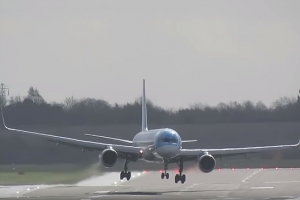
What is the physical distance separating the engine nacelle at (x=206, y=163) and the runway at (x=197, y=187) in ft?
3.64

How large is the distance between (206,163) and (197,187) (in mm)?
2477

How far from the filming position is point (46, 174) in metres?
67.9

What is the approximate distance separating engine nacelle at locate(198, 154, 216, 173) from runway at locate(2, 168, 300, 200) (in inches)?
43.7

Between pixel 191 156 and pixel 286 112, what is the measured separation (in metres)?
31.2

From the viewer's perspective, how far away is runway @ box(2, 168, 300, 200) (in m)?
53.5

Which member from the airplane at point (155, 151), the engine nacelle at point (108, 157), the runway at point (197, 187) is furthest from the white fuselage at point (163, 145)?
the engine nacelle at point (108, 157)

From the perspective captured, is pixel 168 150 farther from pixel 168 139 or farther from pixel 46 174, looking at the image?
pixel 46 174

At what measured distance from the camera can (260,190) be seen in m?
57.8

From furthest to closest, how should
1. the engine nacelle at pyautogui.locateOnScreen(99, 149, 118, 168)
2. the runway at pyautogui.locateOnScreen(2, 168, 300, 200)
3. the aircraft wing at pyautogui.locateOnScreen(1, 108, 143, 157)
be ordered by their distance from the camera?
the aircraft wing at pyautogui.locateOnScreen(1, 108, 143, 157) → the engine nacelle at pyautogui.locateOnScreen(99, 149, 118, 168) → the runway at pyautogui.locateOnScreen(2, 168, 300, 200)

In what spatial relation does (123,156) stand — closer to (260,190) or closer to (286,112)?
(260,190)

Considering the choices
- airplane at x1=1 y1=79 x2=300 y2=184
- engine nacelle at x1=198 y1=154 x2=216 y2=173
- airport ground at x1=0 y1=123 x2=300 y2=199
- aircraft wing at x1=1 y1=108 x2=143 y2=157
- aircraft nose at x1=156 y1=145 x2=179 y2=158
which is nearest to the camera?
airport ground at x1=0 y1=123 x2=300 y2=199

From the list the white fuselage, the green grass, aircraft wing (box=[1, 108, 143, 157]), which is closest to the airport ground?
the green grass

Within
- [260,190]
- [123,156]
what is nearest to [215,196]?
[260,190]

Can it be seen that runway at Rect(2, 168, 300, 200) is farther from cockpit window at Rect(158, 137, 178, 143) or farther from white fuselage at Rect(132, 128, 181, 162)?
cockpit window at Rect(158, 137, 178, 143)
